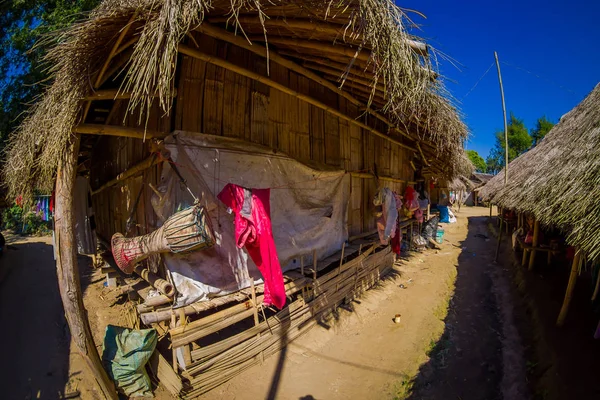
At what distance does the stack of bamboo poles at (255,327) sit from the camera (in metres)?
2.93

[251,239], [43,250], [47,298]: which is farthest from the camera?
[43,250]

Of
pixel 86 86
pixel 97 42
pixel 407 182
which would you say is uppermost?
pixel 97 42

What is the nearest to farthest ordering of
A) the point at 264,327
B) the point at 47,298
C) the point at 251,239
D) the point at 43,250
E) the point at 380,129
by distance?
1. the point at 251,239
2. the point at 264,327
3. the point at 47,298
4. the point at 380,129
5. the point at 43,250

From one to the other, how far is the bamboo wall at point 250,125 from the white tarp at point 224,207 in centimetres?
24

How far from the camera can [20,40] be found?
766cm

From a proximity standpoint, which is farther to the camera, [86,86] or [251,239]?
[251,239]

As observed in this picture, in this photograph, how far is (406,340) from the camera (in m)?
4.30

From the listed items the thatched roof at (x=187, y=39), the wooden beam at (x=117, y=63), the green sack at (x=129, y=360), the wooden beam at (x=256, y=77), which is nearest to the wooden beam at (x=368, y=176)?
the wooden beam at (x=256, y=77)

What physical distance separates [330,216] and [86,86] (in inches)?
132

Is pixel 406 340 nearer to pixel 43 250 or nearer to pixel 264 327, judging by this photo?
Result: pixel 264 327

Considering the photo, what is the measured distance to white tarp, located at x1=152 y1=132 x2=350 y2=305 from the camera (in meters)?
2.90

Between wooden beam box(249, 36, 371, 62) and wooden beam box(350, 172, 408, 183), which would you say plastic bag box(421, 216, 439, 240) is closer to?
wooden beam box(350, 172, 408, 183)

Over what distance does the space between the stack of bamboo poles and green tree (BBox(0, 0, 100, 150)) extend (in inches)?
359

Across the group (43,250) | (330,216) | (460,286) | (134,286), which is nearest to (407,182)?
(460,286)
